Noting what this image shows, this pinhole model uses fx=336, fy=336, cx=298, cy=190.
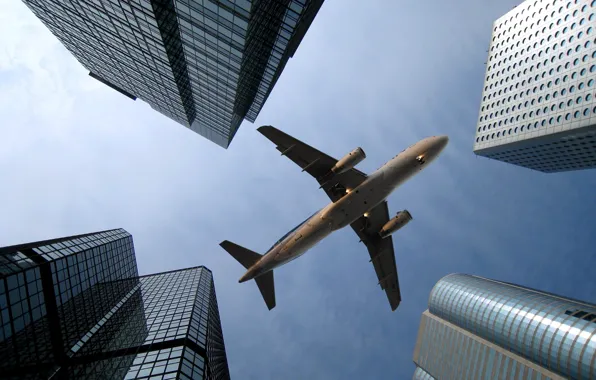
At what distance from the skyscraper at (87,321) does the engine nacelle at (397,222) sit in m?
21.7

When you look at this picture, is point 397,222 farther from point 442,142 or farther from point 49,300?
point 49,300

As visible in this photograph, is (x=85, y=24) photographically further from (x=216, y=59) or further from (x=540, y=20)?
(x=540, y=20)

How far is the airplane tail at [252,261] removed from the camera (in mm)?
31266

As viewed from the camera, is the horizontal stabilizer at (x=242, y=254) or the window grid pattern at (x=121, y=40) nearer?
the horizontal stabilizer at (x=242, y=254)

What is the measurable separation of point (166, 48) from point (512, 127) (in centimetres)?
7623

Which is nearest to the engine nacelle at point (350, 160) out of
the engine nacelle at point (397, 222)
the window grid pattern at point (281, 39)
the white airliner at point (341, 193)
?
the white airliner at point (341, 193)

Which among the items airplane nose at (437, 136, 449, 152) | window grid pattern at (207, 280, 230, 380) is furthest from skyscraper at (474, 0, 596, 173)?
window grid pattern at (207, 280, 230, 380)

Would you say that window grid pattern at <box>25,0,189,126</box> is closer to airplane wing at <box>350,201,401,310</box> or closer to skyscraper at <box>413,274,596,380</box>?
airplane wing at <box>350,201,401,310</box>

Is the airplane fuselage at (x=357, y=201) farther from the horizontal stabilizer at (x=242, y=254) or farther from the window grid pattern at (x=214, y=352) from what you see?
the window grid pattern at (x=214, y=352)

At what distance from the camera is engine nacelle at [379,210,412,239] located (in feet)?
93.5

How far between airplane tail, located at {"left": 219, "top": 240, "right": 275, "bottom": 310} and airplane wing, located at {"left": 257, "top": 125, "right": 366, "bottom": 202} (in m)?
9.57

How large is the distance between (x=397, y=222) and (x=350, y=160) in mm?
7644

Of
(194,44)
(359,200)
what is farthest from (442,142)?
(194,44)

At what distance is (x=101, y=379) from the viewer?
95.4 ft
